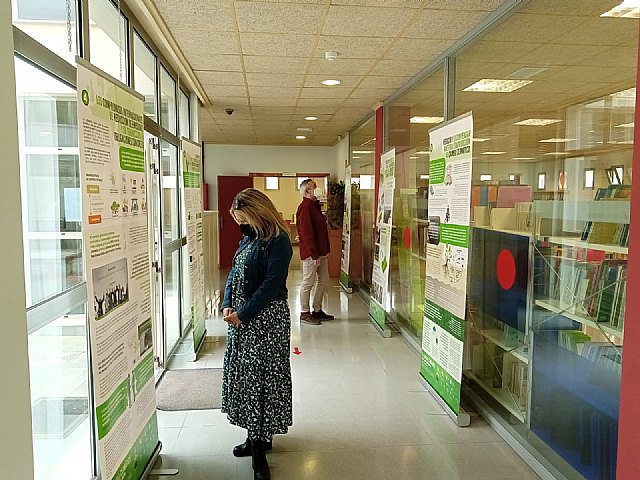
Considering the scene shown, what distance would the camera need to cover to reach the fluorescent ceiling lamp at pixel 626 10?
236 centimetres

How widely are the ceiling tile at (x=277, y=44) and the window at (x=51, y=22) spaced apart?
1716 mm

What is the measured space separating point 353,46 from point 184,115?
277 centimetres

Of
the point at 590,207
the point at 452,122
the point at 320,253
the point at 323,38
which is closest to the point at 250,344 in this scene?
the point at 590,207

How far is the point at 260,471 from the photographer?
2936 millimetres

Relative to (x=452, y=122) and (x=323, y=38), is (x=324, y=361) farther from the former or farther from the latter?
(x=323, y=38)

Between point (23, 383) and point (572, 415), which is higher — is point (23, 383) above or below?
above

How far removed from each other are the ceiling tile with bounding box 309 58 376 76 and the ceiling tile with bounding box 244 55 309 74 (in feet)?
0.38

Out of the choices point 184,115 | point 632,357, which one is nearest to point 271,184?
point 184,115

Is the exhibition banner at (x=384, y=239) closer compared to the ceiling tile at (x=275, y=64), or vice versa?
the ceiling tile at (x=275, y=64)

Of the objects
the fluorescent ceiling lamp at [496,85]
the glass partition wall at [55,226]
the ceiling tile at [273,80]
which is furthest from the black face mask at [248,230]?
the ceiling tile at [273,80]

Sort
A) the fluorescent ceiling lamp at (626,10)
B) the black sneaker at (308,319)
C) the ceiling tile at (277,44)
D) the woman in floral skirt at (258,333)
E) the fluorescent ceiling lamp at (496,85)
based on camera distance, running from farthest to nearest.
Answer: the black sneaker at (308,319) < the ceiling tile at (277,44) < the fluorescent ceiling lamp at (496,85) < the woman in floral skirt at (258,333) < the fluorescent ceiling lamp at (626,10)

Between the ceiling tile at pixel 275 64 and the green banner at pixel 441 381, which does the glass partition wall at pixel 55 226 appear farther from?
the green banner at pixel 441 381

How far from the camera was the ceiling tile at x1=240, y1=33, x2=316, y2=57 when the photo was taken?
13.5 ft

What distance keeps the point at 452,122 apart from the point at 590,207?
151cm
